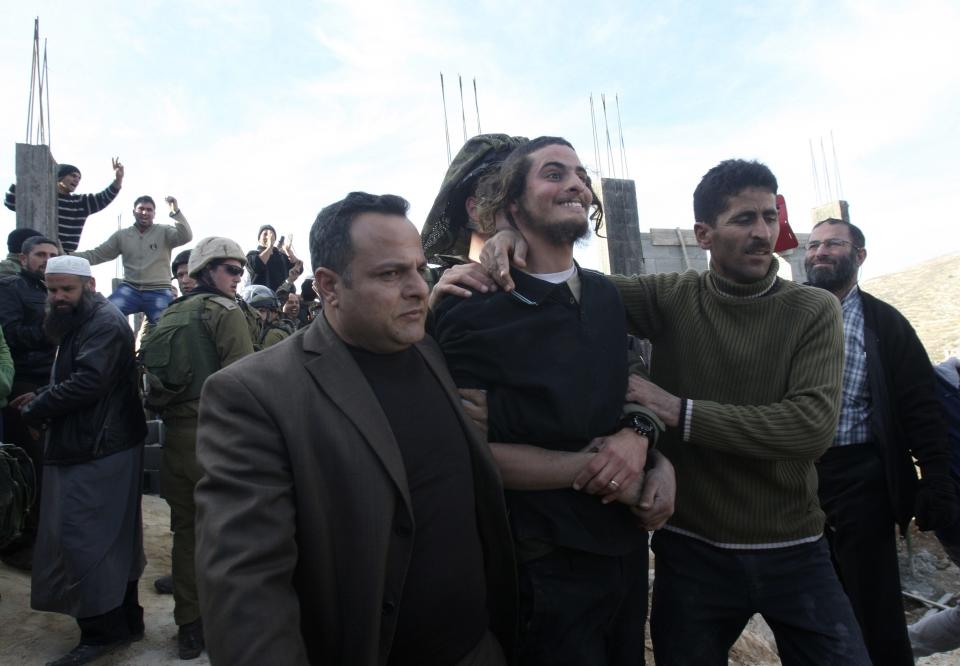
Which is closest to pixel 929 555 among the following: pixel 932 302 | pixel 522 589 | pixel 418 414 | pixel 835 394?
pixel 835 394

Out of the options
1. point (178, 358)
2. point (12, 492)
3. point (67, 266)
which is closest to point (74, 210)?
point (67, 266)

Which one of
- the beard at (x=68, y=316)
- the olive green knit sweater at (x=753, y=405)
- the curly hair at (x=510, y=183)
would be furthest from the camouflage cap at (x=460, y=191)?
the beard at (x=68, y=316)

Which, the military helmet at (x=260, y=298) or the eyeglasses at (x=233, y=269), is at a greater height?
the military helmet at (x=260, y=298)

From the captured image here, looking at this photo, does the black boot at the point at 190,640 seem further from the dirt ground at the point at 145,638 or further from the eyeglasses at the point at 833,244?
the eyeglasses at the point at 833,244

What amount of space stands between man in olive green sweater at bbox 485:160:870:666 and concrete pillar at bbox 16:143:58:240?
20.7 ft

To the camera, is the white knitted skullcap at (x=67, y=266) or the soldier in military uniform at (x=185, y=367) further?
the soldier in military uniform at (x=185, y=367)

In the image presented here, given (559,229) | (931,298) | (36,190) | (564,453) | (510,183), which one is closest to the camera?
(564,453)

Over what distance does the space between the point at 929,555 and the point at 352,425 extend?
7.13m

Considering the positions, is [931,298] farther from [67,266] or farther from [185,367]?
[67,266]

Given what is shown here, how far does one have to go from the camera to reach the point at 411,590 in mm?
1707

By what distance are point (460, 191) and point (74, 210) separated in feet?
20.1

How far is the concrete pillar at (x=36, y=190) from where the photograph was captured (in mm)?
6426

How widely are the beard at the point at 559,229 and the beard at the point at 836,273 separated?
88.5 inches

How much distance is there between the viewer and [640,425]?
→ 2.01 m
